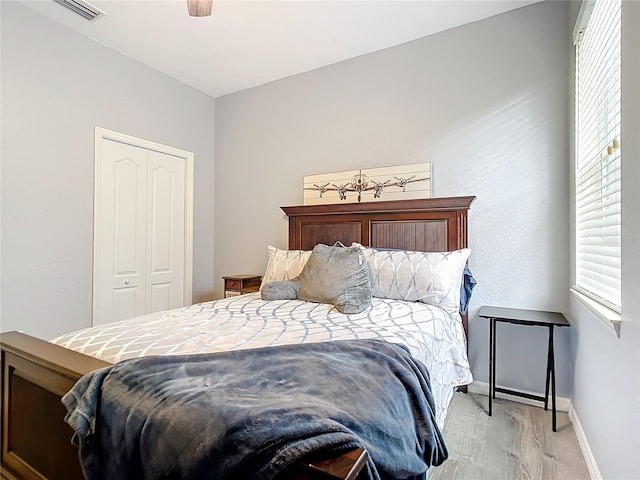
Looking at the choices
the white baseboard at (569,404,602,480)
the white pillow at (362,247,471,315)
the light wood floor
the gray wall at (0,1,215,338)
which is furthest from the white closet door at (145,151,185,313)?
the white baseboard at (569,404,602,480)

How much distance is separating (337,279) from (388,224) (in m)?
0.88

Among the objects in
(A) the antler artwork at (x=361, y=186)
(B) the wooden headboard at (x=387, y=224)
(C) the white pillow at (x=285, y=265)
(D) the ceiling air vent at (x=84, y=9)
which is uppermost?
(D) the ceiling air vent at (x=84, y=9)

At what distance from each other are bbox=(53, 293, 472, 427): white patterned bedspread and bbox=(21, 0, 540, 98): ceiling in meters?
2.16

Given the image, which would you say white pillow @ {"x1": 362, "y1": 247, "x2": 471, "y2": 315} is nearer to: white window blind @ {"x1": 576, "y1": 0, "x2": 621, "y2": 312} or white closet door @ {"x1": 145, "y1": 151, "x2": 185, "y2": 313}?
white window blind @ {"x1": 576, "y1": 0, "x2": 621, "y2": 312}

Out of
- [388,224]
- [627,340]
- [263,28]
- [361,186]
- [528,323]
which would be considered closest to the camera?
[627,340]

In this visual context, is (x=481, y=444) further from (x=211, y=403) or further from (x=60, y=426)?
(x=60, y=426)

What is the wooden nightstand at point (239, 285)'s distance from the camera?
3521 millimetres

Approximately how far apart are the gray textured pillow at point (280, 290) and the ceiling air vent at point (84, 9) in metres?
2.42

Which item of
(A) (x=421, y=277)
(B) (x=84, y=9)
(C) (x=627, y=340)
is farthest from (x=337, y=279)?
(B) (x=84, y=9)

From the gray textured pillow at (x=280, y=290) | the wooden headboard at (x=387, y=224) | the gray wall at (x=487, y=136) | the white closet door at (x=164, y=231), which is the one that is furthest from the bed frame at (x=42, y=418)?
the gray wall at (x=487, y=136)

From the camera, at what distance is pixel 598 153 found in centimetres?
180

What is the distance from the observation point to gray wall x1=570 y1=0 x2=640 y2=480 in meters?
1.20

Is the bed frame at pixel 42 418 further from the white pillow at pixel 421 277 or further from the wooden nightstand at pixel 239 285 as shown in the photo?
the wooden nightstand at pixel 239 285

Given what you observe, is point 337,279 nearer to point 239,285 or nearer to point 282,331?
point 282,331
